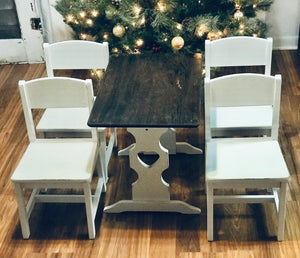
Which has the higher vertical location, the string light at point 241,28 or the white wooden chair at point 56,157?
the string light at point 241,28

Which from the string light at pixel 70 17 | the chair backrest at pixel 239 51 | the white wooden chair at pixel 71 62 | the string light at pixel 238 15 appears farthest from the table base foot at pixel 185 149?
the string light at pixel 70 17

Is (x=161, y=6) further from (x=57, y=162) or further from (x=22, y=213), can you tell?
(x=22, y=213)

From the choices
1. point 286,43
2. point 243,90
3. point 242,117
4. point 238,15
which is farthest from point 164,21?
point 286,43

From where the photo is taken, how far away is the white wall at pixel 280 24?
15.7 feet

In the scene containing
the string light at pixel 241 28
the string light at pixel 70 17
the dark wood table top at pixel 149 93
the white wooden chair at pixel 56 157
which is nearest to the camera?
the dark wood table top at pixel 149 93

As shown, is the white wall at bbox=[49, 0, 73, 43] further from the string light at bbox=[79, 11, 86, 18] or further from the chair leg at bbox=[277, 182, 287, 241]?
the chair leg at bbox=[277, 182, 287, 241]

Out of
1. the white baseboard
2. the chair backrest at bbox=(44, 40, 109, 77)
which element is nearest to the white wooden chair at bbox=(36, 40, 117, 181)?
the chair backrest at bbox=(44, 40, 109, 77)

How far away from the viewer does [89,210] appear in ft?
9.46

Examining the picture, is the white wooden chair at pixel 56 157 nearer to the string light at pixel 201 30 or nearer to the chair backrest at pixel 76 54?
the chair backrest at pixel 76 54

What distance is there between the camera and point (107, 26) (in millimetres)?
4117

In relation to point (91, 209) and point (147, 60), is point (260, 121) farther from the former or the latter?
point (91, 209)

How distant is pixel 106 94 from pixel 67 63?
1.87 ft

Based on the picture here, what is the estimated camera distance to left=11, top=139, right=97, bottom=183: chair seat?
279cm

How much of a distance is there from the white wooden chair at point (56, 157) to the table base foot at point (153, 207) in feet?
0.41
